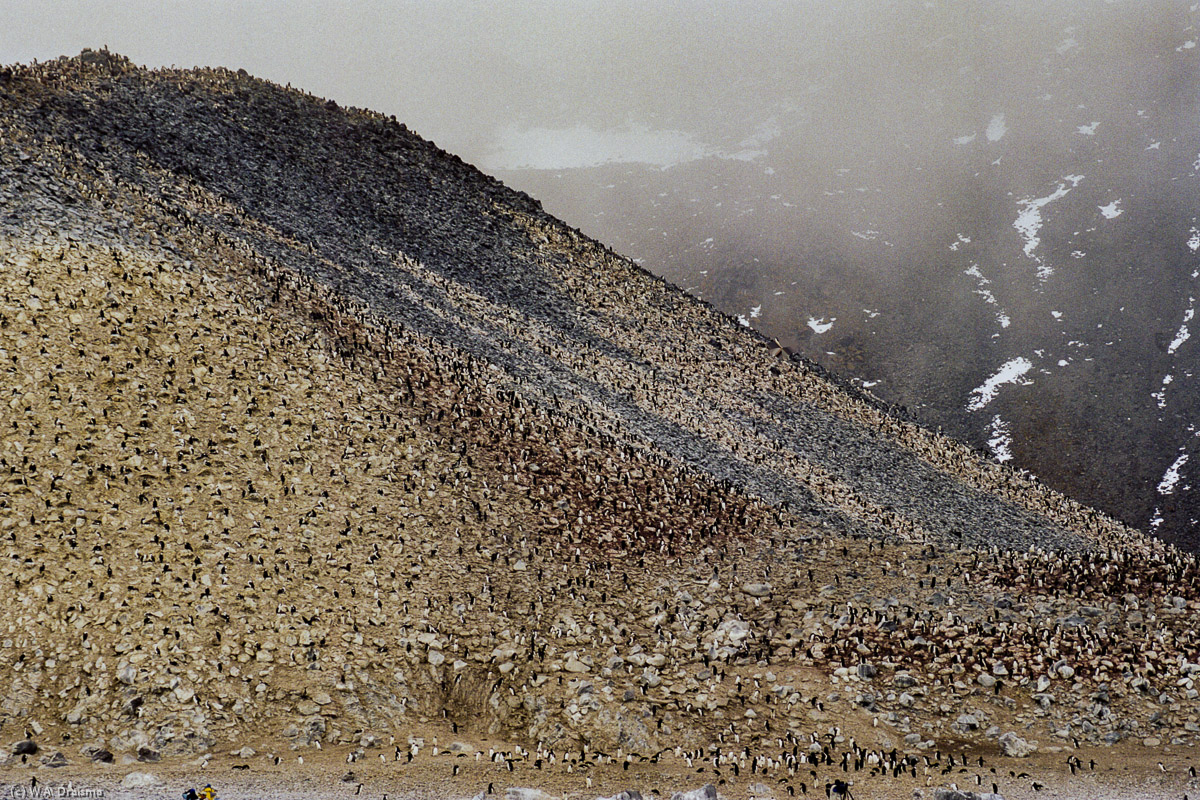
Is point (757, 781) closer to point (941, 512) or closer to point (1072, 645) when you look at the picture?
point (1072, 645)

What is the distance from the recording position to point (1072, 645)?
19.7 metres

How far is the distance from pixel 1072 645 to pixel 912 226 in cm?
17345

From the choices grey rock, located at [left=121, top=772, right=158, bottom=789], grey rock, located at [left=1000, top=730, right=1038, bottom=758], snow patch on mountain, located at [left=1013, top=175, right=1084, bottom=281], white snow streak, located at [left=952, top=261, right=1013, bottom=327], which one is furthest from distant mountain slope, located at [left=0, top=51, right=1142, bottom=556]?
snow patch on mountain, located at [left=1013, top=175, right=1084, bottom=281]

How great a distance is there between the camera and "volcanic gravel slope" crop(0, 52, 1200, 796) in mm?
17766

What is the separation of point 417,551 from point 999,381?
126557mm

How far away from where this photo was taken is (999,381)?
419 ft

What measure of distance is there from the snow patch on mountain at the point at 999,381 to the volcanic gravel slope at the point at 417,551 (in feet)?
315

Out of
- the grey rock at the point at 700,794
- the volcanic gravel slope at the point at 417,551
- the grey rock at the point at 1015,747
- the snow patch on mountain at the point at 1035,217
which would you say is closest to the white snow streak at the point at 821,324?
Result: the snow patch on mountain at the point at 1035,217

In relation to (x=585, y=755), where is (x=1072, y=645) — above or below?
above

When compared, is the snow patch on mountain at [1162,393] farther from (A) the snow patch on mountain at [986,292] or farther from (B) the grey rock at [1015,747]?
(B) the grey rock at [1015,747]

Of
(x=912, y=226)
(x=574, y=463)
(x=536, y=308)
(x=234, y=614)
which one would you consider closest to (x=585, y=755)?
(x=234, y=614)

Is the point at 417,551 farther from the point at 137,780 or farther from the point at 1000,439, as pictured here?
the point at 1000,439

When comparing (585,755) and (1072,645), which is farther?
(1072,645)

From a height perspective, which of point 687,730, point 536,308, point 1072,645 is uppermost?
point 536,308
